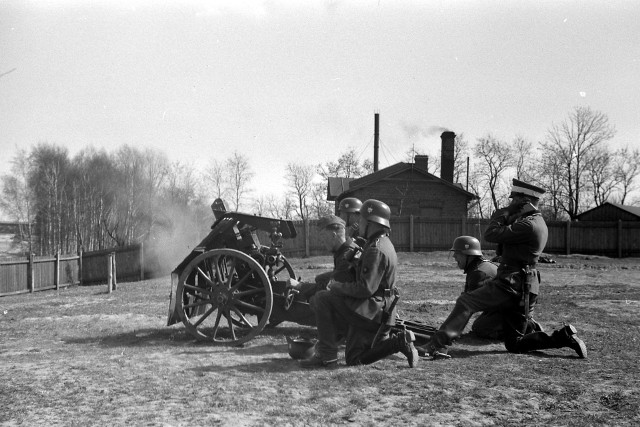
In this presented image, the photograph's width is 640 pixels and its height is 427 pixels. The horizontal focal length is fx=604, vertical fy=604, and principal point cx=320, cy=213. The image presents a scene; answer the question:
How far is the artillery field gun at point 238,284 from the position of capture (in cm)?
700

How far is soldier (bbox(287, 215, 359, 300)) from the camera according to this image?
19.9ft

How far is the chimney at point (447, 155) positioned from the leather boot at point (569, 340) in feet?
105

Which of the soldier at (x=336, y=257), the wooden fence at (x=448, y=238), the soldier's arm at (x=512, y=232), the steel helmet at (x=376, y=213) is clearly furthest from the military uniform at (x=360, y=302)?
the wooden fence at (x=448, y=238)

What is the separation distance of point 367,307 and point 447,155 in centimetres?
3349

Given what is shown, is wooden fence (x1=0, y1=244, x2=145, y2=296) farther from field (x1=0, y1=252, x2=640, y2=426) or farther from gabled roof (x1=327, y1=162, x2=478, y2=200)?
field (x1=0, y1=252, x2=640, y2=426)

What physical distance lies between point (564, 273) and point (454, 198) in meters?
16.6

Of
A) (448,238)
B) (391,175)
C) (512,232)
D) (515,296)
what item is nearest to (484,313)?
(515,296)

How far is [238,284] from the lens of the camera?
705 centimetres

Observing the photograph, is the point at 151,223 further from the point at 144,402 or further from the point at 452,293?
the point at 144,402

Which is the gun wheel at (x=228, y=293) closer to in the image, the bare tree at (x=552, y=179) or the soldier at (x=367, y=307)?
the soldier at (x=367, y=307)

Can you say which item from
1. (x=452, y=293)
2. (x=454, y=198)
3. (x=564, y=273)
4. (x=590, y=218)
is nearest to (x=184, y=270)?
(x=452, y=293)

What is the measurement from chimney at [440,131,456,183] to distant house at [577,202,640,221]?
47.1 feet

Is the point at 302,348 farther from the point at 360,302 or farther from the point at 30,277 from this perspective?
the point at 30,277

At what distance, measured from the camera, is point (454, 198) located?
35969 mm
